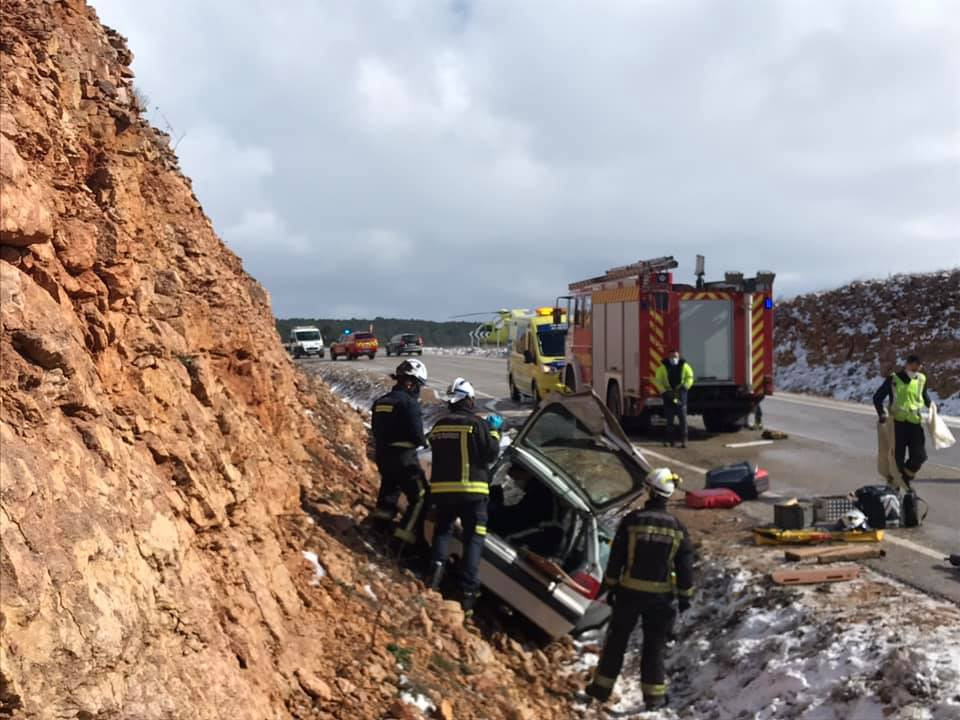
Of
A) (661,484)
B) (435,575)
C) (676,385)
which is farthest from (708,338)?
(661,484)

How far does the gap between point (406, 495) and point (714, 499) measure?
13.0 ft

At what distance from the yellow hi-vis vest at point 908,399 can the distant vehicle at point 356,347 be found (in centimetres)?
3704

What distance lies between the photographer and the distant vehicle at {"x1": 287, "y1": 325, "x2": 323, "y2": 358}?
48.3m

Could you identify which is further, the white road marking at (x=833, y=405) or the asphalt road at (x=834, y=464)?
the white road marking at (x=833, y=405)

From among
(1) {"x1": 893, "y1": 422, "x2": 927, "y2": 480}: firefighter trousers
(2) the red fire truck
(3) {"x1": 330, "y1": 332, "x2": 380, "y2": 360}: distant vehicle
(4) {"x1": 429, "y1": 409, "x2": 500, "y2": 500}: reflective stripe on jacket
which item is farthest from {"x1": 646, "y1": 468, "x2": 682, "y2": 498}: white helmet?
(3) {"x1": 330, "y1": 332, "x2": 380, "y2": 360}: distant vehicle

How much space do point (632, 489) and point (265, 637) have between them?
11.8ft

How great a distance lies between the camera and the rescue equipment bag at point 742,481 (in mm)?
11031

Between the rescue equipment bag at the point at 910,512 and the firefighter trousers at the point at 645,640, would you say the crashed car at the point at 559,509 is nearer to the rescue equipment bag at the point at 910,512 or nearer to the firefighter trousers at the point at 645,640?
the firefighter trousers at the point at 645,640

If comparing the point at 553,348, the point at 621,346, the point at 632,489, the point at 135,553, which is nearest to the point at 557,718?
the point at 632,489

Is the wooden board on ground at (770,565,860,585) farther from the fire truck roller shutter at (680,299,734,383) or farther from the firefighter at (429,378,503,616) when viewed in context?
the fire truck roller shutter at (680,299,734,383)

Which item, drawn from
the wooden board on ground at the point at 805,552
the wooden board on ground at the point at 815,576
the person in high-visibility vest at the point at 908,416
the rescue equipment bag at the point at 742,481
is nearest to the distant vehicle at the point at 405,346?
the rescue equipment bag at the point at 742,481

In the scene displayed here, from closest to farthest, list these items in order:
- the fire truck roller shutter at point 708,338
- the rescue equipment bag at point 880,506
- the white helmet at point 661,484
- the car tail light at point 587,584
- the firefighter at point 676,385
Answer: the white helmet at point 661,484 < the car tail light at point 587,584 < the rescue equipment bag at point 880,506 < the firefighter at point 676,385 < the fire truck roller shutter at point 708,338

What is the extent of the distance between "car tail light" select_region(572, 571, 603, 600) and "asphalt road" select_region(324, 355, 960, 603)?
244 cm

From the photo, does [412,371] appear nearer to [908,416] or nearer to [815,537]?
[815,537]
